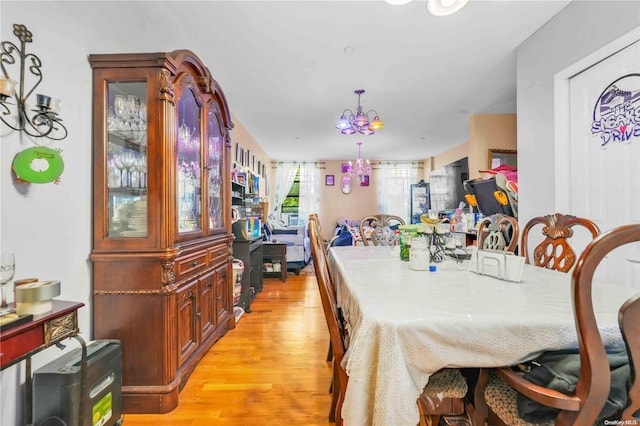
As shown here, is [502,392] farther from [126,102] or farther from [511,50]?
[511,50]

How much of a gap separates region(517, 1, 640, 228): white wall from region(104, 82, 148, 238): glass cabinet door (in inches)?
112

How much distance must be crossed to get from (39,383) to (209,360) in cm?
99

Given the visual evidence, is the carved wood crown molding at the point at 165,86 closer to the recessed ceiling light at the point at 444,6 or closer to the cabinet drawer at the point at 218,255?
the cabinet drawer at the point at 218,255

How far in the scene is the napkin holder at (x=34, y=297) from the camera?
3.02 ft

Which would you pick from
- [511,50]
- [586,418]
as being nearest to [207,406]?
[586,418]

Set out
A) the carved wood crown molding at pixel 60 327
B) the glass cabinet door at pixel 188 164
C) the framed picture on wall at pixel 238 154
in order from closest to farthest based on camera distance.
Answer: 1. the carved wood crown molding at pixel 60 327
2. the glass cabinet door at pixel 188 164
3. the framed picture on wall at pixel 238 154

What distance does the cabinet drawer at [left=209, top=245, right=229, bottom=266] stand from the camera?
6.70 feet

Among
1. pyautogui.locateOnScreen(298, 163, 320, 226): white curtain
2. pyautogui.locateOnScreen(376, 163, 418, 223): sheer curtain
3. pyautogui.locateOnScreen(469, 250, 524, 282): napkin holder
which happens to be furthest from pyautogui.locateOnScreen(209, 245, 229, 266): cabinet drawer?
pyautogui.locateOnScreen(376, 163, 418, 223): sheer curtain

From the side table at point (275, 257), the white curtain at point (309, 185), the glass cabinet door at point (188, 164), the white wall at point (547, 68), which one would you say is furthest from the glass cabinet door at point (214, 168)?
the white curtain at point (309, 185)

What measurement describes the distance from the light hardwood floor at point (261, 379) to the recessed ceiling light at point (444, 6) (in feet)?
7.42

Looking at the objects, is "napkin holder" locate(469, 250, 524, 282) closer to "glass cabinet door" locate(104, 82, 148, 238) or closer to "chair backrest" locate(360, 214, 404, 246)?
"chair backrest" locate(360, 214, 404, 246)

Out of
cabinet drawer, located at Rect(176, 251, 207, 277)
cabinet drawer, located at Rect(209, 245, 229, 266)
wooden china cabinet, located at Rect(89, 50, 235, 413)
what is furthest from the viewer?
cabinet drawer, located at Rect(209, 245, 229, 266)

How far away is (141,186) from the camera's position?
1.53 meters

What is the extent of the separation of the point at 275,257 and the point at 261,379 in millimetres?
2521
